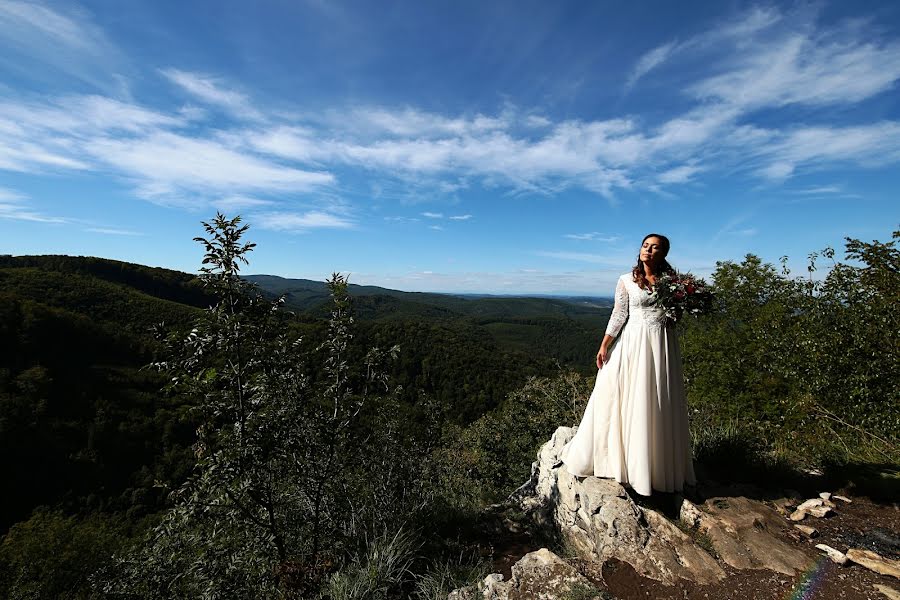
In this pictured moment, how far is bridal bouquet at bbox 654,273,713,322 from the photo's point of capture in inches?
156

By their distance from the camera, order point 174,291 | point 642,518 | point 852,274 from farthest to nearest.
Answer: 1. point 174,291
2. point 852,274
3. point 642,518

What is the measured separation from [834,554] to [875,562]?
24 cm

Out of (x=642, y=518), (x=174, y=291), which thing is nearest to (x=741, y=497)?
(x=642, y=518)

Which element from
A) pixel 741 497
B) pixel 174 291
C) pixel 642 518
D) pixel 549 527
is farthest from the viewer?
pixel 174 291

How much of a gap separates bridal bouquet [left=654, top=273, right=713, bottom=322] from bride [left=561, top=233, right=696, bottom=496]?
3.4 inches

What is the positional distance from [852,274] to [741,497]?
651cm

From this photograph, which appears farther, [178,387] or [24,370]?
[24,370]

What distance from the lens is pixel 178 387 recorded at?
3539 millimetres

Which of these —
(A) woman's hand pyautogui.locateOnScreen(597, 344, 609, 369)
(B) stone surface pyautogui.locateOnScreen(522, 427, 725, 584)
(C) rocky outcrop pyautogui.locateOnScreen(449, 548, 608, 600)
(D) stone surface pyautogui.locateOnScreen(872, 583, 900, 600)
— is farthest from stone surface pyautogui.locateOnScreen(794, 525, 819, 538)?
(A) woman's hand pyautogui.locateOnScreen(597, 344, 609, 369)

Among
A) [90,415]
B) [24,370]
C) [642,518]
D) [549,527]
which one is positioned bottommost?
[90,415]

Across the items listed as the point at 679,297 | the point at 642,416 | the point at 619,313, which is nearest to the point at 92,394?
the point at 619,313

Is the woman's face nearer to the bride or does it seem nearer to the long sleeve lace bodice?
the bride

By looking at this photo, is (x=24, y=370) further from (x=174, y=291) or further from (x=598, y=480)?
(x=174, y=291)

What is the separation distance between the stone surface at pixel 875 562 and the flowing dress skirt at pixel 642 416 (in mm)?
1281
